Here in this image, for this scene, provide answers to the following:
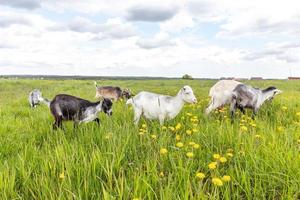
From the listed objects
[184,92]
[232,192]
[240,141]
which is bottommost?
[232,192]

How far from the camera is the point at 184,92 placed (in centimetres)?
816

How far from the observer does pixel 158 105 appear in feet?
26.2

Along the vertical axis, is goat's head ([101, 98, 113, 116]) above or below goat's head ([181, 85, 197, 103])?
below

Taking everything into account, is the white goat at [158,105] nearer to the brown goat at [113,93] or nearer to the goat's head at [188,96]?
the goat's head at [188,96]

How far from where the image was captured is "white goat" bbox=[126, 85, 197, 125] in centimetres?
798

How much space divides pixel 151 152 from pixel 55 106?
4.04 metres

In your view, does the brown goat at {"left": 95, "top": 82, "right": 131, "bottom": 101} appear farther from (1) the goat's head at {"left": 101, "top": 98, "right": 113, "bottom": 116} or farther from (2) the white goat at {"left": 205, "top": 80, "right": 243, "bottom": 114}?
(1) the goat's head at {"left": 101, "top": 98, "right": 113, "bottom": 116}

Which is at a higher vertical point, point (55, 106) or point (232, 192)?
point (55, 106)

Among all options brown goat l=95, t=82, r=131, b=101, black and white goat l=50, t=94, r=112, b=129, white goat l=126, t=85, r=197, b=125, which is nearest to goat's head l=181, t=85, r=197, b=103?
white goat l=126, t=85, r=197, b=125

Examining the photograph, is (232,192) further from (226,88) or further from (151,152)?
(226,88)

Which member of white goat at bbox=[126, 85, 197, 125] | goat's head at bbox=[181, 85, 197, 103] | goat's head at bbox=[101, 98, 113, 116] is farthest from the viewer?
goat's head at bbox=[101, 98, 113, 116]

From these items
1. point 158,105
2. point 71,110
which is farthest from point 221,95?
point 71,110

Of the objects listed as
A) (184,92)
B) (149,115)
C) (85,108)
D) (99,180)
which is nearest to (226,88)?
(184,92)

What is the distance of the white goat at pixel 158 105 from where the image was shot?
7980mm
